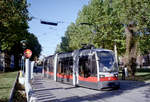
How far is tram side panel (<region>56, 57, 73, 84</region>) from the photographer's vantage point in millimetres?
16958

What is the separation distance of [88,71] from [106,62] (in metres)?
1.53

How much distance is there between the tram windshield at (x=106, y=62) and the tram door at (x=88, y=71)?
1.60 ft

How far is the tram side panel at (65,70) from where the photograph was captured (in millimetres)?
16958

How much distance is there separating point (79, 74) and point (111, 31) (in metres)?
16.7

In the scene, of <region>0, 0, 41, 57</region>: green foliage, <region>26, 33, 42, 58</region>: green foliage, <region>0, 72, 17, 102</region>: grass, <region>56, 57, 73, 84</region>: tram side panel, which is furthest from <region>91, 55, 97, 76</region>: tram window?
<region>26, 33, 42, 58</region>: green foliage

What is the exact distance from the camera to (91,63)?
13680 mm

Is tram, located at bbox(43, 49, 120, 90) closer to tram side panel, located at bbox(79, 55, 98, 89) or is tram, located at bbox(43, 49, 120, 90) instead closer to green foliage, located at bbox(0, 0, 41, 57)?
tram side panel, located at bbox(79, 55, 98, 89)

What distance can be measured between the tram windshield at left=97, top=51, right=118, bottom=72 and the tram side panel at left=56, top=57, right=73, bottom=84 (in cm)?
424

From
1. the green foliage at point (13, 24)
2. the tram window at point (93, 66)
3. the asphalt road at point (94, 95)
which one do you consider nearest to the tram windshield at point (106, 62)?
the tram window at point (93, 66)

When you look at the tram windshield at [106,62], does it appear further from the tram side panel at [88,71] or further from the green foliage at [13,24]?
the green foliage at [13,24]

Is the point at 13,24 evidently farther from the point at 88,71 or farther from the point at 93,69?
the point at 93,69

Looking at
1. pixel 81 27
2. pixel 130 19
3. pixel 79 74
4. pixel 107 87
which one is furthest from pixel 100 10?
pixel 107 87

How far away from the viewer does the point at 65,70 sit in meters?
18.1

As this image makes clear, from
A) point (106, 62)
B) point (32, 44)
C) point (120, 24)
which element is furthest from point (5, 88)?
point (32, 44)
